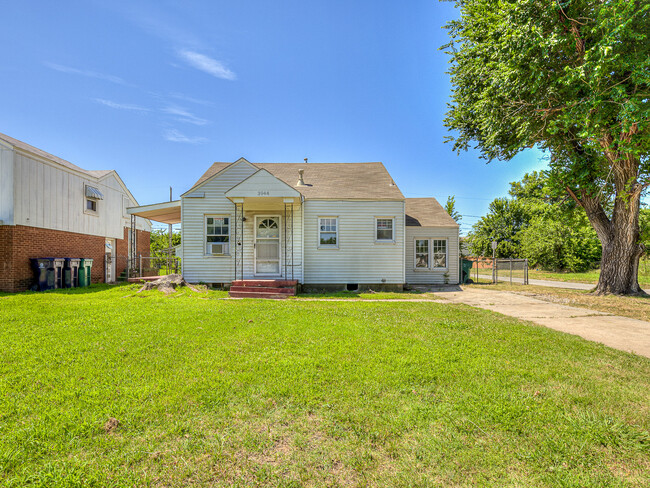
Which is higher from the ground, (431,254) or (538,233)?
(538,233)

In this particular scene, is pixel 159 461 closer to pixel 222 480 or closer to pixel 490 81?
pixel 222 480

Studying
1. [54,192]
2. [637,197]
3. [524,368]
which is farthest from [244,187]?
[637,197]

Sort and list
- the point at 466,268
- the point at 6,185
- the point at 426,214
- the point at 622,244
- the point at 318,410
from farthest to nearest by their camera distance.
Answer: the point at 466,268 < the point at 426,214 < the point at 622,244 < the point at 6,185 < the point at 318,410

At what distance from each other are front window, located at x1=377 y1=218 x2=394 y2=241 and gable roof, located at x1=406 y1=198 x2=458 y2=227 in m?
3.18

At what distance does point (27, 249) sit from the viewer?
36.8ft

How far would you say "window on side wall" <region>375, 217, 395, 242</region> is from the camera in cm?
1277

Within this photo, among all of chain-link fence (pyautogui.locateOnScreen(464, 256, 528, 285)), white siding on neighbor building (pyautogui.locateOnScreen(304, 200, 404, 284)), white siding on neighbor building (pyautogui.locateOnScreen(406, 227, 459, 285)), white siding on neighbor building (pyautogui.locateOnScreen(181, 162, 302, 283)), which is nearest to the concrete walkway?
white siding on neighbor building (pyautogui.locateOnScreen(304, 200, 404, 284))

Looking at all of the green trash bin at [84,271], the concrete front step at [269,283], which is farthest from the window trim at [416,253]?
the green trash bin at [84,271]

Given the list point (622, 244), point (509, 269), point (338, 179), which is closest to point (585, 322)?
point (622, 244)

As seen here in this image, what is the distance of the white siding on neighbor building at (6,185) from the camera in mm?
10648

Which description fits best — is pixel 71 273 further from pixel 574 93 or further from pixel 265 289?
pixel 574 93

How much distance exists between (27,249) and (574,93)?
18.3 metres

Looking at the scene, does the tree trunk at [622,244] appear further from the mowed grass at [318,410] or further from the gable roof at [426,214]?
the mowed grass at [318,410]

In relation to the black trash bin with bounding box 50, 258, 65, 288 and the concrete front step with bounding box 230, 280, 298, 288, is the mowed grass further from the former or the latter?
the black trash bin with bounding box 50, 258, 65, 288
